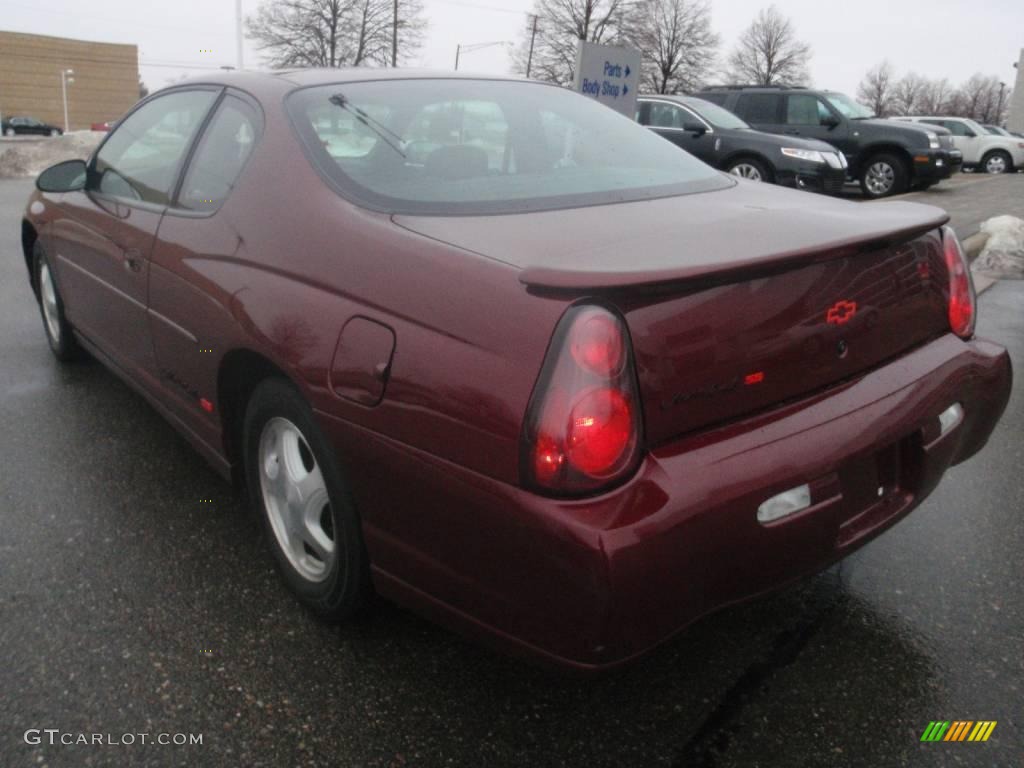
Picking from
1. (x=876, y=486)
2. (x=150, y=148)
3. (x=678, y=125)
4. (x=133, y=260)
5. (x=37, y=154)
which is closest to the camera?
(x=876, y=486)

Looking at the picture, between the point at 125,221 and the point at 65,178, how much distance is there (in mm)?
713

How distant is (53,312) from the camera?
15.1 ft

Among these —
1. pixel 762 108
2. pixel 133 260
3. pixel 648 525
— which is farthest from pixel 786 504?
pixel 762 108

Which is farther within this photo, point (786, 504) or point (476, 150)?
point (476, 150)

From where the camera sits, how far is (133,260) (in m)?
3.13

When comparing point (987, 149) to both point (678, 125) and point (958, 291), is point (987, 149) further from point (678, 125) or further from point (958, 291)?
point (958, 291)

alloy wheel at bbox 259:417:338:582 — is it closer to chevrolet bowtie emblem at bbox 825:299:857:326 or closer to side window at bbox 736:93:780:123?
chevrolet bowtie emblem at bbox 825:299:857:326

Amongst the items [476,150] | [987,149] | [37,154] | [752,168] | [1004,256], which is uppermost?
[476,150]

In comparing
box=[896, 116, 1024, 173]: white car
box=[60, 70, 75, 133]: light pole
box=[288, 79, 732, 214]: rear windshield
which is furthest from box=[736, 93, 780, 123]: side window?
box=[60, 70, 75, 133]: light pole

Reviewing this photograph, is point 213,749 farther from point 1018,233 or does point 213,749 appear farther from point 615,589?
point 1018,233

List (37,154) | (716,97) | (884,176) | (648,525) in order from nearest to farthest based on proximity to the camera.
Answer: (648,525)
(884,176)
(716,97)
(37,154)

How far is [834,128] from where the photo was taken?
50.1 ft

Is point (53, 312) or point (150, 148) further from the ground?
point (150, 148)

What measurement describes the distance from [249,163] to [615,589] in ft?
5.57
